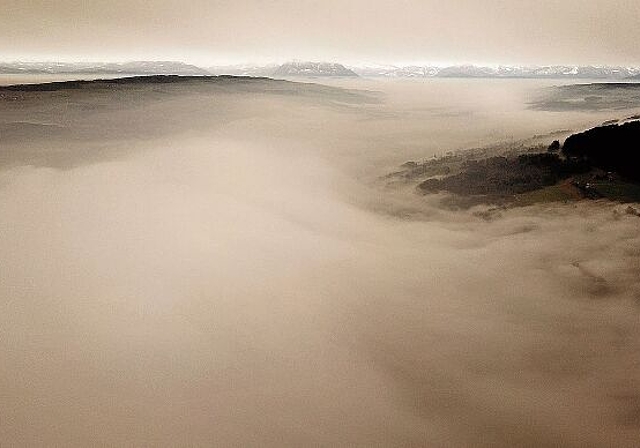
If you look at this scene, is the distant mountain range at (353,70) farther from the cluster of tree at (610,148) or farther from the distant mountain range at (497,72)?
the cluster of tree at (610,148)

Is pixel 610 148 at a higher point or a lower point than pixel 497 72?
lower

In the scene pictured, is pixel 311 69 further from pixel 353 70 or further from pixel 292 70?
pixel 353 70

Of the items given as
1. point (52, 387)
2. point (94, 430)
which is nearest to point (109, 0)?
point (52, 387)

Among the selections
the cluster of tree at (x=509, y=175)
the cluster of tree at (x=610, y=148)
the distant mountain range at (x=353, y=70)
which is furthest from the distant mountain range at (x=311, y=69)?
the cluster of tree at (x=610, y=148)

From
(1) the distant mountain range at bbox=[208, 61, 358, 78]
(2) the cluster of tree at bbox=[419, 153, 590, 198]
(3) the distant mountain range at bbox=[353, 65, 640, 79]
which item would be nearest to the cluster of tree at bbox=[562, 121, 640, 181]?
(2) the cluster of tree at bbox=[419, 153, 590, 198]

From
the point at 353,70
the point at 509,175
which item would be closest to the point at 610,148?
the point at 509,175

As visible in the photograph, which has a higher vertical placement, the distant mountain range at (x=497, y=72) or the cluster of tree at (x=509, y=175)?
the distant mountain range at (x=497, y=72)

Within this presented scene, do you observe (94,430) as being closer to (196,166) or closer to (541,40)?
(196,166)

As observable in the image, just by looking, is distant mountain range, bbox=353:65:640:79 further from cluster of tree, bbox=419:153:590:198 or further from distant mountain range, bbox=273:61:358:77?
cluster of tree, bbox=419:153:590:198
